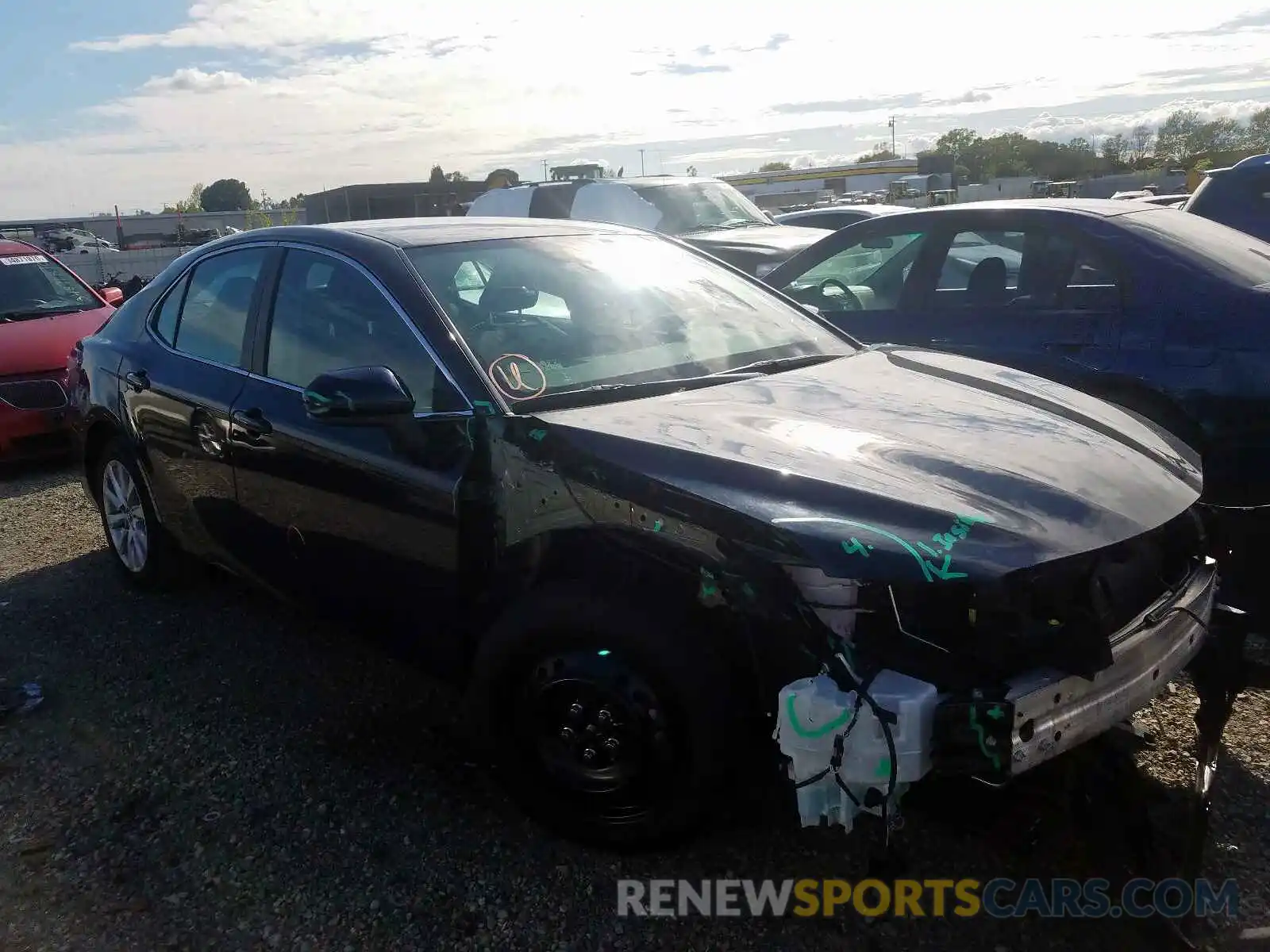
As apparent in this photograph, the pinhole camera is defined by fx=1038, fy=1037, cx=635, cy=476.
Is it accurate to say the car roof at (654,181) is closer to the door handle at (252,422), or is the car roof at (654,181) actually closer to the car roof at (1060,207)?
the car roof at (1060,207)

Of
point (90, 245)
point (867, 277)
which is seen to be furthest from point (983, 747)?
point (90, 245)

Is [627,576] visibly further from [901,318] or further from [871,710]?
[901,318]

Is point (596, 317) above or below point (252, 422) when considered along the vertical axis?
above

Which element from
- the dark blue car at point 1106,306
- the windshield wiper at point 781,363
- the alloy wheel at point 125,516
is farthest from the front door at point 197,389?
the dark blue car at point 1106,306

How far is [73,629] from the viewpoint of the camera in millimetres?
4637

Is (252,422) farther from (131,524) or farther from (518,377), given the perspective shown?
(131,524)

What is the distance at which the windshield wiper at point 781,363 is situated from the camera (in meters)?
3.40

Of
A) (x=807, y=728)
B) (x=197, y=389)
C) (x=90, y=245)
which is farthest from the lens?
(x=90, y=245)

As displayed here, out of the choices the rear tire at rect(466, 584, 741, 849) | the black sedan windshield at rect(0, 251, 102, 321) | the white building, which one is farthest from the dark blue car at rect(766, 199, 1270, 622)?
the white building

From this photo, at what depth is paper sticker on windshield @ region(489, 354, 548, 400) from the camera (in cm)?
295

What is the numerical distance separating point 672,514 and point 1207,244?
138 inches

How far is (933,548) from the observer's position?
226 cm

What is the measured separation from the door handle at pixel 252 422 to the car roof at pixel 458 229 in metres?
0.70

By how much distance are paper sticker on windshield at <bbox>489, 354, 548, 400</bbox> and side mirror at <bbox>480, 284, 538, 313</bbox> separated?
305 millimetres
